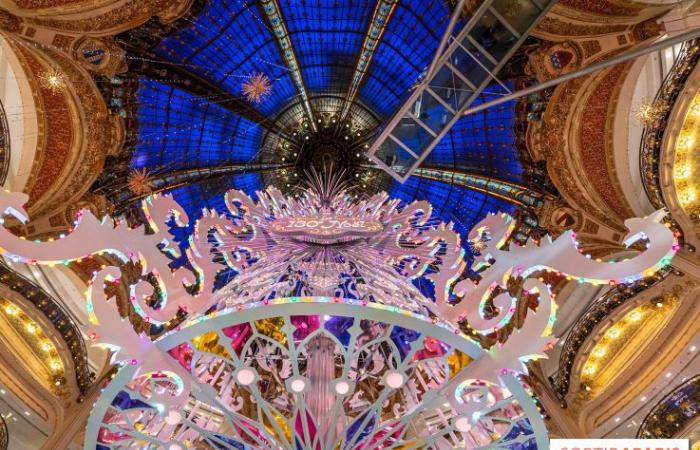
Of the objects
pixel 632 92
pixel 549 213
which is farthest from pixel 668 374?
pixel 632 92

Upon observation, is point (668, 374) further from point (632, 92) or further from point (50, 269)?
point (50, 269)

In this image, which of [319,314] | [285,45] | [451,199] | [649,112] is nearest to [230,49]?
[285,45]

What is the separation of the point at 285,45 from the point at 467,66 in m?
6.42

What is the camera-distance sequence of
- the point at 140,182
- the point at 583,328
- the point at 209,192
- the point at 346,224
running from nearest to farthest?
the point at 346,224, the point at 583,328, the point at 140,182, the point at 209,192

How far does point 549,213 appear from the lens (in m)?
11.0

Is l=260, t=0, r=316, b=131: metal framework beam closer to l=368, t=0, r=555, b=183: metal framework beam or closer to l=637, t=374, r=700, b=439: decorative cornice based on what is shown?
l=368, t=0, r=555, b=183: metal framework beam

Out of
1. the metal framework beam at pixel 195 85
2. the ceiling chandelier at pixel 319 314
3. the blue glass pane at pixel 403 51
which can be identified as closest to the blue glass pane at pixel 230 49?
the metal framework beam at pixel 195 85

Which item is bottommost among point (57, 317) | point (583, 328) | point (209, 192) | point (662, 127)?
point (57, 317)

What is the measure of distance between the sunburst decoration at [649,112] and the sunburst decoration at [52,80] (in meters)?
9.88

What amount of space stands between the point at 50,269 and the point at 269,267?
830 cm

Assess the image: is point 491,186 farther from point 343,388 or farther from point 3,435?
point 3,435

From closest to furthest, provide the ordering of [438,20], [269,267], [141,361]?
1. [141,361]
2. [269,267]
3. [438,20]

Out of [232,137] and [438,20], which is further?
[232,137]

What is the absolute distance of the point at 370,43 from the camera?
12148mm
